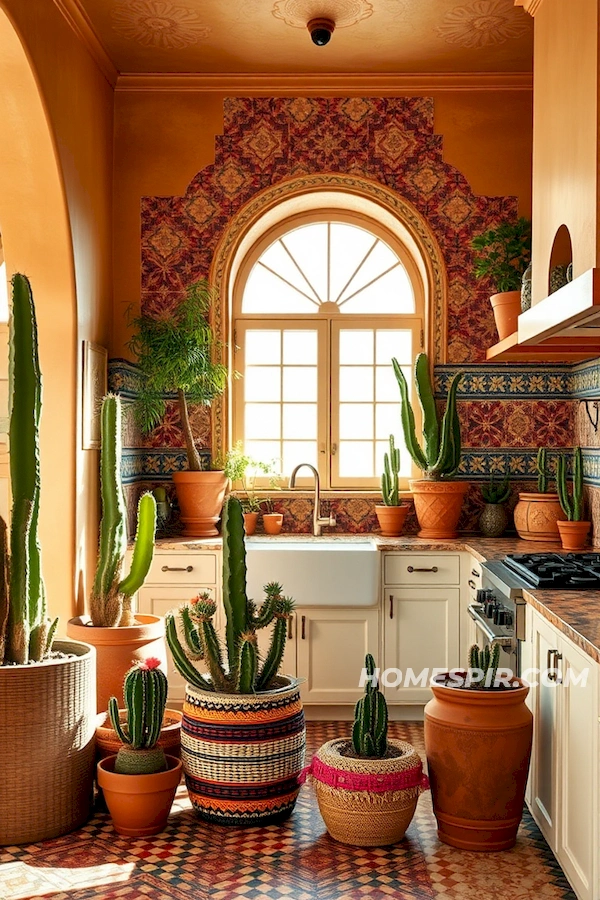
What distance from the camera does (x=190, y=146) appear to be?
5.41m

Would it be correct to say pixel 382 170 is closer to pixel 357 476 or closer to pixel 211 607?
pixel 357 476

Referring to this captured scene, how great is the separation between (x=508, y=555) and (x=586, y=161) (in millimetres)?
1744

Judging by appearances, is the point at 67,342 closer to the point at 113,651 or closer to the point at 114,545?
the point at 114,545

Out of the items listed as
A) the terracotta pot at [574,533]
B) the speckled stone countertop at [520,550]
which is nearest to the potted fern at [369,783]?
the speckled stone countertop at [520,550]

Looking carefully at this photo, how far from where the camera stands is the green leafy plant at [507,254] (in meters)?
5.02

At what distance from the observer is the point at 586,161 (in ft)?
10.1

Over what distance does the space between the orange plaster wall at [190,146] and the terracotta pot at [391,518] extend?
1663 mm

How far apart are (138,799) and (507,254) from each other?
3.19 m

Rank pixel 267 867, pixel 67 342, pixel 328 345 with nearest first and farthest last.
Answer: pixel 267 867
pixel 67 342
pixel 328 345

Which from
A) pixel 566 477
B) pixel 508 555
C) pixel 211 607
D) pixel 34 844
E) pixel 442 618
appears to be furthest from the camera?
pixel 566 477

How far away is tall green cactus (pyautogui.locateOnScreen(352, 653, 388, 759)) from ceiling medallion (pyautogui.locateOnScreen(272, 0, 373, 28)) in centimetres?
290

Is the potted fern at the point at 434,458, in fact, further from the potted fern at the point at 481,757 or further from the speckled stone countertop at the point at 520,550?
the potted fern at the point at 481,757

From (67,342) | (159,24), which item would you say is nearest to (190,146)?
(159,24)

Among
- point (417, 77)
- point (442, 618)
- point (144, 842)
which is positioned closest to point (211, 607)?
point (144, 842)
